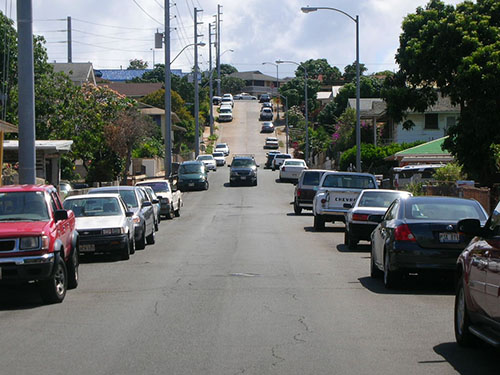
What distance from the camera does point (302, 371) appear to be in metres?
7.93

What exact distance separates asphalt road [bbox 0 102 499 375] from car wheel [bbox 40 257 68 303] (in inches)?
8.3

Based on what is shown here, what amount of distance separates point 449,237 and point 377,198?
8611 millimetres

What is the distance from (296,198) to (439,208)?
67.8 ft

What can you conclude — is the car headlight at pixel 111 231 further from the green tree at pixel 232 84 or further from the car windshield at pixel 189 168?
the green tree at pixel 232 84

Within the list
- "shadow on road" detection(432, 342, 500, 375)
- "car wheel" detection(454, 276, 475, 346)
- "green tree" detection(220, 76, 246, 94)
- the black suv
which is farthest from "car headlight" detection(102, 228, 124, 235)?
"green tree" detection(220, 76, 246, 94)

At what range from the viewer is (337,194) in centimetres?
2619

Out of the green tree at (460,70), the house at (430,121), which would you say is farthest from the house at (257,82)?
the green tree at (460,70)

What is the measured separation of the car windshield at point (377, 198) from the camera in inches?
846

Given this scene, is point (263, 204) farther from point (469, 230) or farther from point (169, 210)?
point (469, 230)

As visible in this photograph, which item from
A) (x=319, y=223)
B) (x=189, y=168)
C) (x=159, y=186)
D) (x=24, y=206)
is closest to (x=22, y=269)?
(x=24, y=206)

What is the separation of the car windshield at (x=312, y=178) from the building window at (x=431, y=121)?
2579 centimetres

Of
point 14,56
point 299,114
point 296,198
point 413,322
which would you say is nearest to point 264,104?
point 299,114

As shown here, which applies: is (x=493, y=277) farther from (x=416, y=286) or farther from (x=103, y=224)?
(x=103, y=224)

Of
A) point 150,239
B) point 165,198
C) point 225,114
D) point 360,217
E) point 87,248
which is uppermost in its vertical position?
point 225,114
